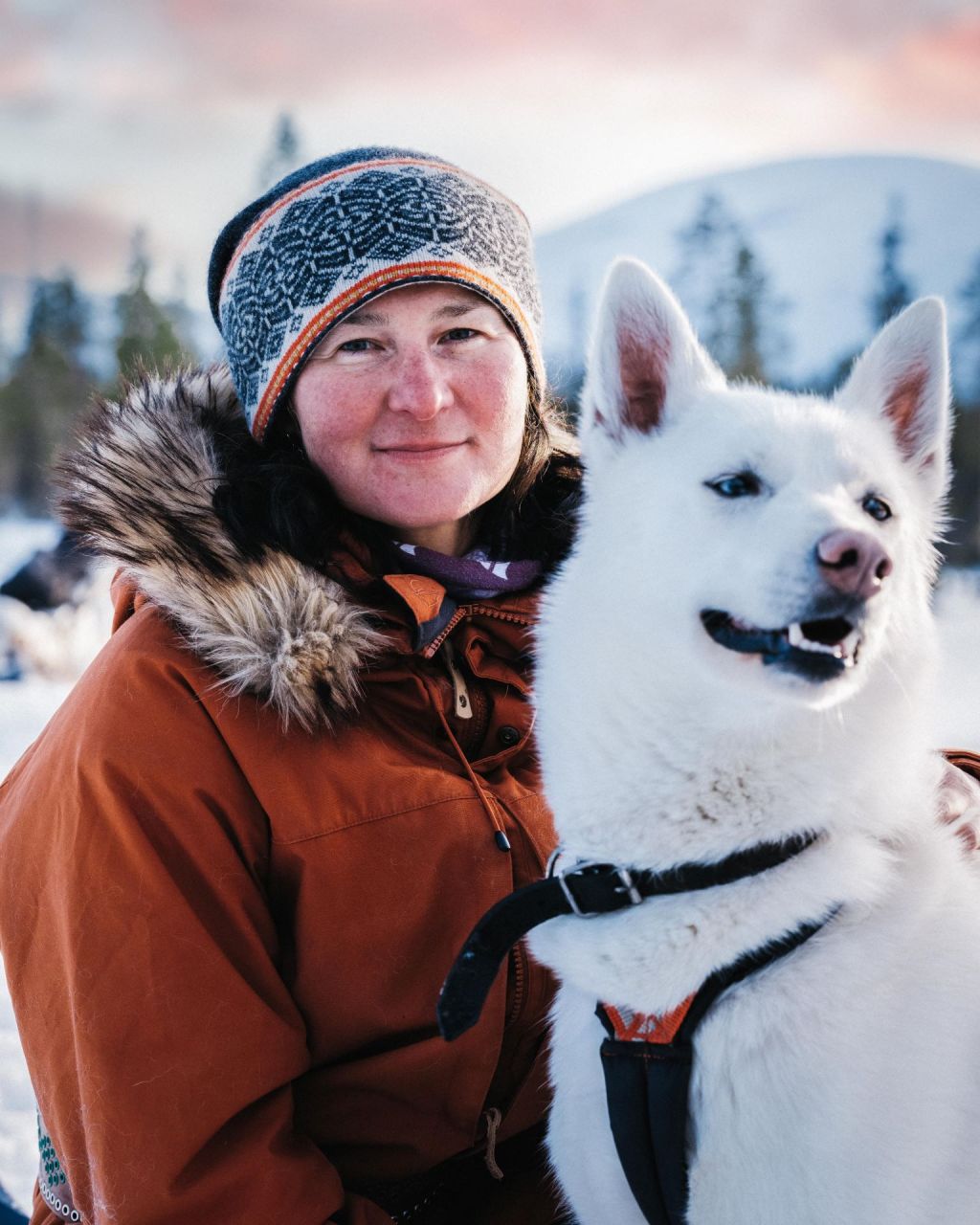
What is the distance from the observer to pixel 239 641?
5.84 feet

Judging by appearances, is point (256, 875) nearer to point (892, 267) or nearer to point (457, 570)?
point (457, 570)

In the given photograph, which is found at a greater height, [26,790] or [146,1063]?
[26,790]

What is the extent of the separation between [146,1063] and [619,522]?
1.20 metres

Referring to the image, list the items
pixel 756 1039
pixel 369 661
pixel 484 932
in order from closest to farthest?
pixel 756 1039 → pixel 484 932 → pixel 369 661

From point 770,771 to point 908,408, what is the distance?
→ 782mm

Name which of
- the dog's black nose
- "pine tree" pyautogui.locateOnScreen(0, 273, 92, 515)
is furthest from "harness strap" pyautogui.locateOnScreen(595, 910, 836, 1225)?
"pine tree" pyautogui.locateOnScreen(0, 273, 92, 515)

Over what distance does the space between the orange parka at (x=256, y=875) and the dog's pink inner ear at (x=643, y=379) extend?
20.6 inches

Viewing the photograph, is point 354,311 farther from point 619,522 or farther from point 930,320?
point 930,320

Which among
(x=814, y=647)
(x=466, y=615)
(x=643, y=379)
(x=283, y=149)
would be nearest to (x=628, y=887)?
(x=814, y=647)

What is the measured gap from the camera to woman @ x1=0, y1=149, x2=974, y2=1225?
161 cm

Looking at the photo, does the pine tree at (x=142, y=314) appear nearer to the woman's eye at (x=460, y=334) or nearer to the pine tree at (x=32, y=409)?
the pine tree at (x=32, y=409)

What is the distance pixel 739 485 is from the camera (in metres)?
1.58

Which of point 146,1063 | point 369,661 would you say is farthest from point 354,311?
point 146,1063

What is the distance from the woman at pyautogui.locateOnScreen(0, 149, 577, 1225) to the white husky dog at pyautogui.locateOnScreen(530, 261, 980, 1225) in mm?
289
